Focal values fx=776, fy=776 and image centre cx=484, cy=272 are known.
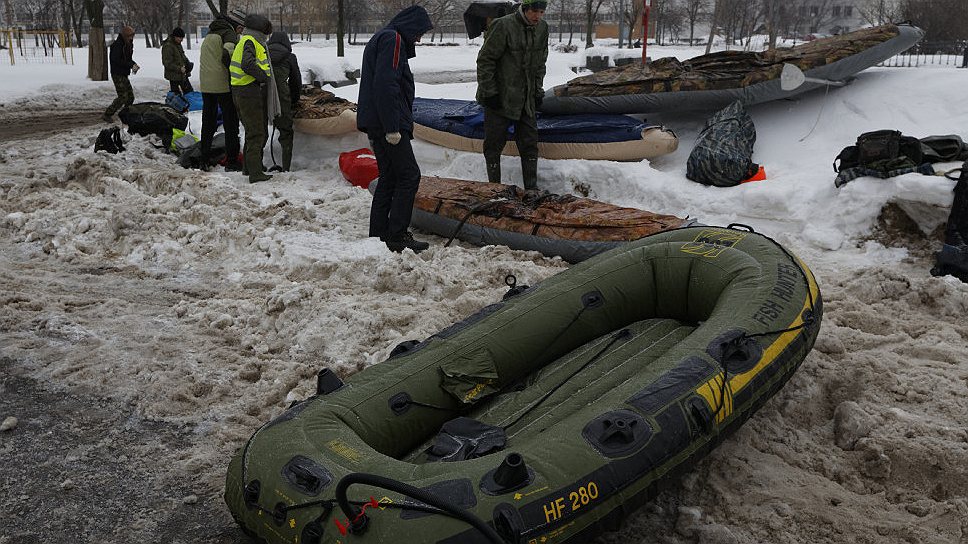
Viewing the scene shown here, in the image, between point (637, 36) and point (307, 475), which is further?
point (637, 36)

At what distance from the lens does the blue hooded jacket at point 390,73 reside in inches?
221

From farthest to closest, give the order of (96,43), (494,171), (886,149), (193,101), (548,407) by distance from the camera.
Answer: (96,43) < (193,101) < (494,171) < (886,149) < (548,407)

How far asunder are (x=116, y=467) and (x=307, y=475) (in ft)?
4.40

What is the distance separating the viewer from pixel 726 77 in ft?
24.6

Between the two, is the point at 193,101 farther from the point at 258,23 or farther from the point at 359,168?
the point at 359,168

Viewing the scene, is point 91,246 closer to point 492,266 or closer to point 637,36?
point 492,266

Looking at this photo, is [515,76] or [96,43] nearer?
[515,76]

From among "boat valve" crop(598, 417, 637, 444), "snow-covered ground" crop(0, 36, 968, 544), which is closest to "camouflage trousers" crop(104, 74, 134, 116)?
"snow-covered ground" crop(0, 36, 968, 544)

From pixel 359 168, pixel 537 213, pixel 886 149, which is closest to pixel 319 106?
pixel 359 168

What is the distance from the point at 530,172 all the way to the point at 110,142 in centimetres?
545

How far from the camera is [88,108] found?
15273 mm

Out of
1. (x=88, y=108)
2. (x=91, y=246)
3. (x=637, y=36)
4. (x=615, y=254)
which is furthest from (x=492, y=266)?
(x=637, y=36)

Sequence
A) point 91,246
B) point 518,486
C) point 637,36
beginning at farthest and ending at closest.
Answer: point 637,36
point 91,246
point 518,486

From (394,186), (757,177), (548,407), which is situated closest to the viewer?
(548,407)
